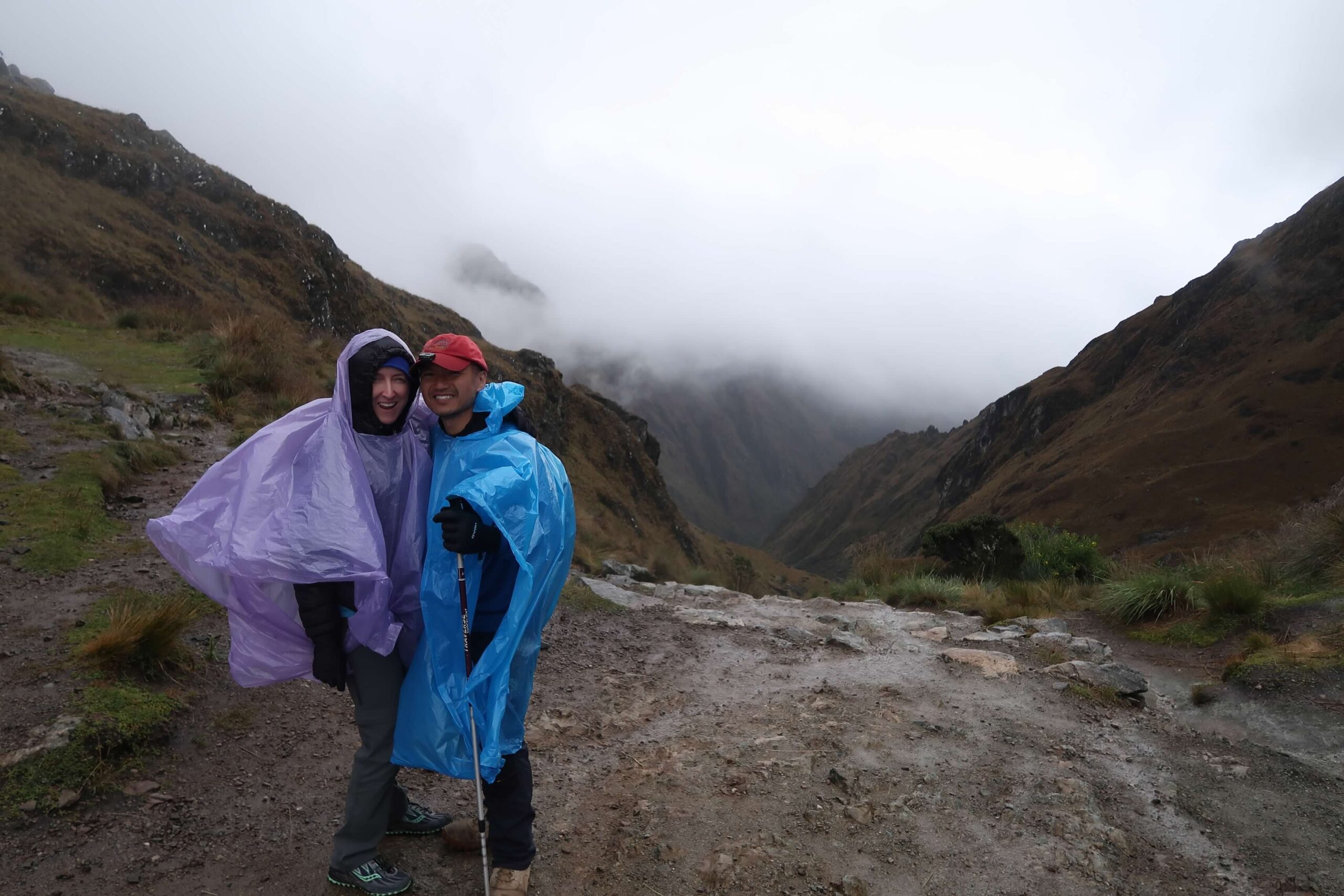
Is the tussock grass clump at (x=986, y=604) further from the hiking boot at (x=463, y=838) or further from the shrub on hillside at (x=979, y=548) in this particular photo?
the hiking boot at (x=463, y=838)

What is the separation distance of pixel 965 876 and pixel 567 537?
2.39m

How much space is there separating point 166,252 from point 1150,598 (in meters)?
34.3

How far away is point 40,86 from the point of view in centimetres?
10344

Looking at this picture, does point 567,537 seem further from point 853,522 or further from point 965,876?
point 853,522

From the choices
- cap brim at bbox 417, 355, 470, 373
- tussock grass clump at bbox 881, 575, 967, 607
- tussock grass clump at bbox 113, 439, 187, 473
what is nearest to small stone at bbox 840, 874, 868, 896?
cap brim at bbox 417, 355, 470, 373

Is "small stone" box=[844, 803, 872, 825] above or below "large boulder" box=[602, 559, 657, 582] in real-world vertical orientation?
above

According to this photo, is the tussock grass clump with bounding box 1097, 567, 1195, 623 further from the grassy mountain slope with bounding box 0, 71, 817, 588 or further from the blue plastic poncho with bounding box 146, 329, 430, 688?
the grassy mountain slope with bounding box 0, 71, 817, 588

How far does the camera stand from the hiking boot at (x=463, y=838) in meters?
3.21

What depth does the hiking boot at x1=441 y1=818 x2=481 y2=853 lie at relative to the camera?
321 centimetres

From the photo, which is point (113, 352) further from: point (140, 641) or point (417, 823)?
point (417, 823)

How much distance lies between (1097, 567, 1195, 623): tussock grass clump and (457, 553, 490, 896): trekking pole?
25.4ft

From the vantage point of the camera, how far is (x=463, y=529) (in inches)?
101

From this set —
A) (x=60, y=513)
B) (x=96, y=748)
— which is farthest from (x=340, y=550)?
(x=60, y=513)

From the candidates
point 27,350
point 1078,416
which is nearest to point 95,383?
point 27,350
